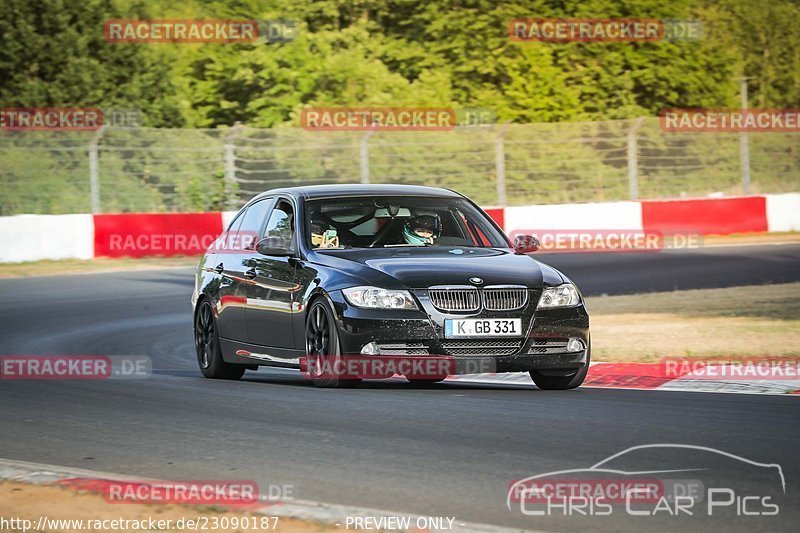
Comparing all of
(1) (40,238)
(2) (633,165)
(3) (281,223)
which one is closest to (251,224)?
(3) (281,223)

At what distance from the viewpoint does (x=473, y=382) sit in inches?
482

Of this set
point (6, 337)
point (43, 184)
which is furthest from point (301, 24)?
point (6, 337)

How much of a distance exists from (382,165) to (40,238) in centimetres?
755

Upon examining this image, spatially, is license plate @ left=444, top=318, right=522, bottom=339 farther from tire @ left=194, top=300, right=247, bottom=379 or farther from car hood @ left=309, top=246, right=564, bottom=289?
tire @ left=194, top=300, right=247, bottom=379

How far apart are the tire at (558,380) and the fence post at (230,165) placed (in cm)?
1942

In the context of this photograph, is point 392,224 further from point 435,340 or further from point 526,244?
point 435,340

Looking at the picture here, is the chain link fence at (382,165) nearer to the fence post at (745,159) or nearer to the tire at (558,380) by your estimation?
Answer: the fence post at (745,159)

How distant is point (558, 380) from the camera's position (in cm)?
1097

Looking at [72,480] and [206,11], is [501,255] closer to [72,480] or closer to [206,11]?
[72,480]

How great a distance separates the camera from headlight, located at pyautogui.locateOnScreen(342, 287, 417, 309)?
33.1 feet

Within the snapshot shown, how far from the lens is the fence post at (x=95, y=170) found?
27.9 metres

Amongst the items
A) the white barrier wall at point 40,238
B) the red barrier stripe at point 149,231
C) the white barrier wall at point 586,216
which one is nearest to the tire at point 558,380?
the red barrier stripe at point 149,231

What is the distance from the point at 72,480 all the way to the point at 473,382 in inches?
216

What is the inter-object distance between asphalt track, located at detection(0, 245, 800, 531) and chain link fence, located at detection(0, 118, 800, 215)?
16.8m
